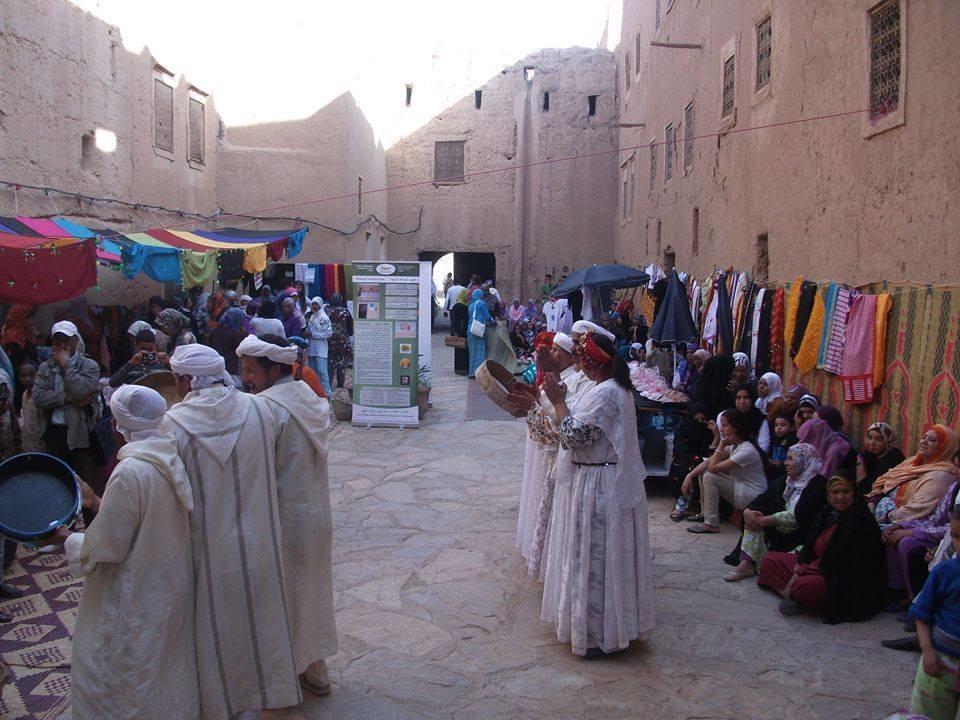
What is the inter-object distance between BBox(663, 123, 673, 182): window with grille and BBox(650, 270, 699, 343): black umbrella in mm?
6101

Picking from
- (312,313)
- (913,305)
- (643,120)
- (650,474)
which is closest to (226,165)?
(312,313)

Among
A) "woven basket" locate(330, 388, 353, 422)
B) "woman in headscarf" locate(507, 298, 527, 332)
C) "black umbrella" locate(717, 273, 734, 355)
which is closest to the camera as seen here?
"black umbrella" locate(717, 273, 734, 355)

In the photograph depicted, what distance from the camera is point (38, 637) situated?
4.81 metres

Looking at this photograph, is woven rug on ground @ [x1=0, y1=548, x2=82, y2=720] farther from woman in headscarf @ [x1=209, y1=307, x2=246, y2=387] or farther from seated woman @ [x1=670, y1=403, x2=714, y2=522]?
seated woman @ [x1=670, y1=403, x2=714, y2=522]

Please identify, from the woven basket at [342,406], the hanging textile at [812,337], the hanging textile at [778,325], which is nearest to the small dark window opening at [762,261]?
the hanging textile at [778,325]

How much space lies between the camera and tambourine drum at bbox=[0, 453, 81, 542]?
331 centimetres

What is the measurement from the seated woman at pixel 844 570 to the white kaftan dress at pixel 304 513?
3.02m

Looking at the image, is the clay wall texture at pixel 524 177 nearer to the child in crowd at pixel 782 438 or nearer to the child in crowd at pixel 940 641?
the child in crowd at pixel 782 438

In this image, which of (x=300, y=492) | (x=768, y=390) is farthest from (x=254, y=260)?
(x=300, y=492)

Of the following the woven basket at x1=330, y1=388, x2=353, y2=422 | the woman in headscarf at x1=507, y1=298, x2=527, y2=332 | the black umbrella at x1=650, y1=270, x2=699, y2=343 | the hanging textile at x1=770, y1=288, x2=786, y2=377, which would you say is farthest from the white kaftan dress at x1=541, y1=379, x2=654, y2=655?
the woman in headscarf at x1=507, y1=298, x2=527, y2=332

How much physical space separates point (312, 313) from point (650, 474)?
6.49m

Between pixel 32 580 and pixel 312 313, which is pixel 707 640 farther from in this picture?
pixel 312 313

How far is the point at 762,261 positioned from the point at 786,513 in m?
5.16

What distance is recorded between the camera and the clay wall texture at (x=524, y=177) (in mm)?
25188
